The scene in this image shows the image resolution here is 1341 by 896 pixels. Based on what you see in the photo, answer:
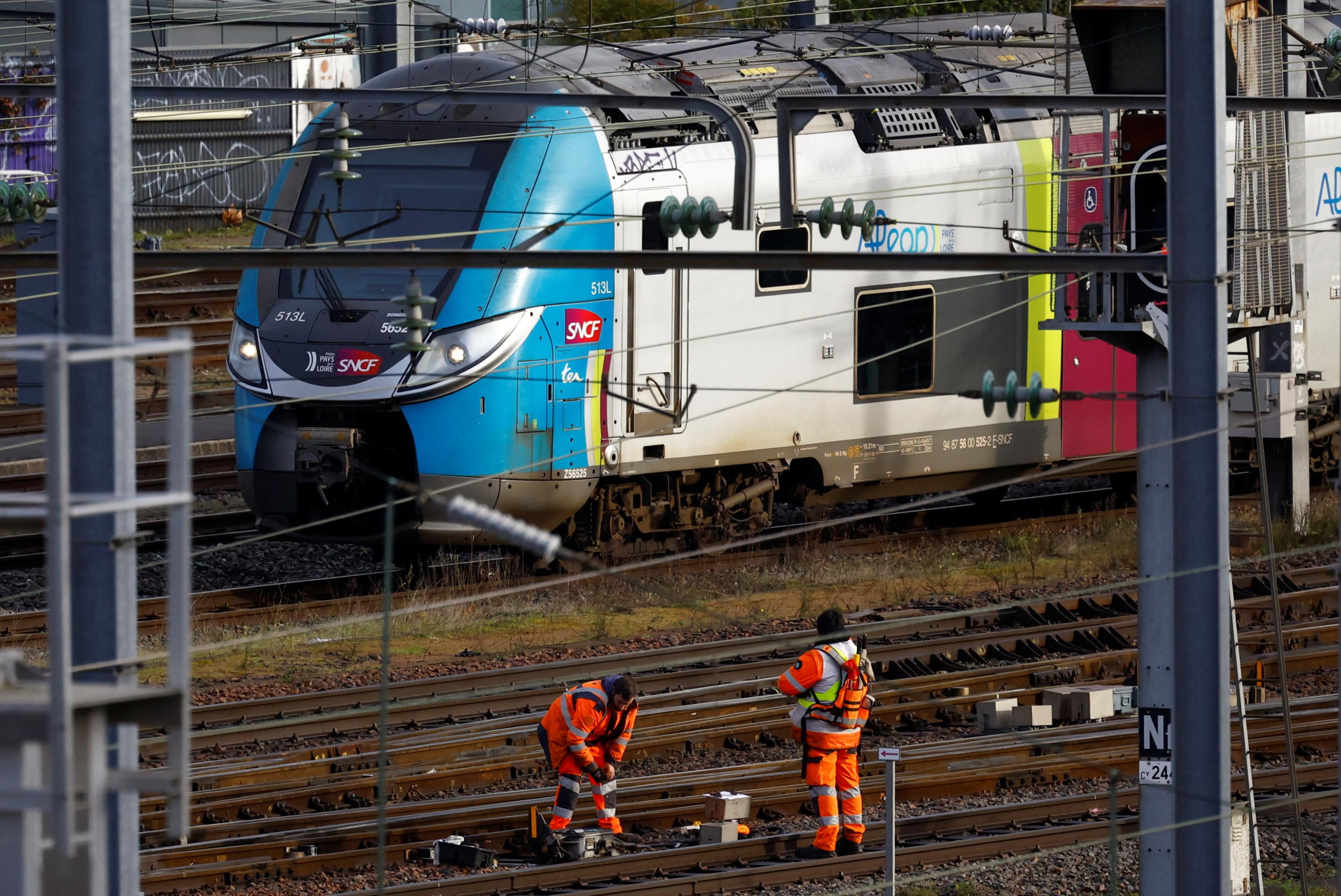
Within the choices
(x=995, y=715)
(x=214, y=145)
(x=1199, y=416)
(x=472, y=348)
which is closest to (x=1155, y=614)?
(x=1199, y=416)

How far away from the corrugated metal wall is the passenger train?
1829 cm

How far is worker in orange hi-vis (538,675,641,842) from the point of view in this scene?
32.1 feet

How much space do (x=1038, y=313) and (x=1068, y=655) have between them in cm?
424

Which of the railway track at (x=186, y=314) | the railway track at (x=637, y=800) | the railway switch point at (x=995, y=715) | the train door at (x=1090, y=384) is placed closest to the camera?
the railway track at (x=637, y=800)

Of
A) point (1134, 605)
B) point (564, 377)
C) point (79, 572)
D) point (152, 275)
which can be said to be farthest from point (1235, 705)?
point (152, 275)

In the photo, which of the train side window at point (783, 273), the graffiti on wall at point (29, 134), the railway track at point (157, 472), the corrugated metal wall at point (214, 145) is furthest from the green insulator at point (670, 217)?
the corrugated metal wall at point (214, 145)

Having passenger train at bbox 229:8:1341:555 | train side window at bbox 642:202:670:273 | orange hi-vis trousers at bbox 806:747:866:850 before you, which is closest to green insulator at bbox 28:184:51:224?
passenger train at bbox 229:8:1341:555

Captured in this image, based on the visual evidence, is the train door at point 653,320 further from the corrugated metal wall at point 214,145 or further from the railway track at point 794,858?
the corrugated metal wall at point 214,145

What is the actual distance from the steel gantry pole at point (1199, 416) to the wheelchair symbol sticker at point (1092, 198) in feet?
29.0

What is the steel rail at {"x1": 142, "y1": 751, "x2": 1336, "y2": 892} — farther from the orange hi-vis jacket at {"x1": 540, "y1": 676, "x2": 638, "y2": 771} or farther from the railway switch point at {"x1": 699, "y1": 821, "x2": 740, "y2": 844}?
the orange hi-vis jacket at {"x1": 540, "y1": 676, "x2": 638, "y2": 771}

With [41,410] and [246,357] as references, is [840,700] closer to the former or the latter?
[246,357]

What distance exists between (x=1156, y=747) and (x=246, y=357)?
8.79 m

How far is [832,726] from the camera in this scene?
10039mm

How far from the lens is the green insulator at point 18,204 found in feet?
40.3
